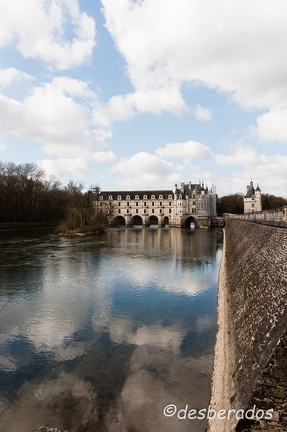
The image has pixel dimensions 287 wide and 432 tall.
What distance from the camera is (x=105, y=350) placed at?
32.2 feet

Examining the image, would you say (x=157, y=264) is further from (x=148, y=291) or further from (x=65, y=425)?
(x=65, y=425)

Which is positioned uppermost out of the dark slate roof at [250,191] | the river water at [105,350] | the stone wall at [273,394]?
the dark slate roof at [250,191]

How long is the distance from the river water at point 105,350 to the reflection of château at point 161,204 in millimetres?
65066

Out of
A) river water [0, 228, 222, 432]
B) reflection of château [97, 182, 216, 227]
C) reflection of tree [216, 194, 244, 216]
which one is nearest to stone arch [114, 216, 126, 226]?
reflection of château [97, 182, 216, 227]

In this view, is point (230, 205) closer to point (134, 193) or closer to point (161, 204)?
point (161, 204)

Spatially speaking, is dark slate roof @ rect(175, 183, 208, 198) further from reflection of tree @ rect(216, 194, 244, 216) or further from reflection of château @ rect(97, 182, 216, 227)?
reflection of tree @ rect(216, 194, 244, 216)

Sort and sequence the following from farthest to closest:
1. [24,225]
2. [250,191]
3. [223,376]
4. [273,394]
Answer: [250,191], [24,225], [223,376], [273,394]

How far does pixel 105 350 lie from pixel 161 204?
8022cm

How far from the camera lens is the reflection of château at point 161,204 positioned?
84875 millimetres

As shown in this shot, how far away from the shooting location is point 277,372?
5465 millimetres

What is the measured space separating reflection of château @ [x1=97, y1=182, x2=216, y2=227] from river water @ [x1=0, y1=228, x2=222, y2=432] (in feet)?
213

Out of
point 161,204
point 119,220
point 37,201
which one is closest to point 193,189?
point 161,204

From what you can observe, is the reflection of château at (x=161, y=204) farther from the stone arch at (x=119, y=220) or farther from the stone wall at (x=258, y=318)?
the stone wall at (x=258, y=318)

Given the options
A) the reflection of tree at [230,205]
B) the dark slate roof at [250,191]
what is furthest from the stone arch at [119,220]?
the dark slate roof at [250,191]
